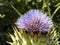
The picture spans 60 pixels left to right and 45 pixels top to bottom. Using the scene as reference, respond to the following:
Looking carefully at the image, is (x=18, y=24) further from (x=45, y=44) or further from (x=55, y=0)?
(x=55, y=0)

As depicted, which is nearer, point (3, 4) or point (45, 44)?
point (45, 44)

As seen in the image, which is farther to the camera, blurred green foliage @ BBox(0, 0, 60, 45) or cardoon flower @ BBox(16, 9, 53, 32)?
blurred green foliage @ BBox(0, 0, 60, 45)

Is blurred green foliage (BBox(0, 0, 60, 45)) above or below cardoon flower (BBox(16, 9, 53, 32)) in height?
below

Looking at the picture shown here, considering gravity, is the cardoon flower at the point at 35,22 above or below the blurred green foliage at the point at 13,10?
above

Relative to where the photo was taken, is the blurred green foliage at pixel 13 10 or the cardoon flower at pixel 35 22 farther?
the blurred green foliage at pixel 13 10

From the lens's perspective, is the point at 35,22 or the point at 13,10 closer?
the point at 35,22

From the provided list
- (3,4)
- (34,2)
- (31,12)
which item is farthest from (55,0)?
(31,12)

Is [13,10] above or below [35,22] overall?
below

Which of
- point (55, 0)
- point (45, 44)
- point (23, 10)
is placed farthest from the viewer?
point (23, 10)
